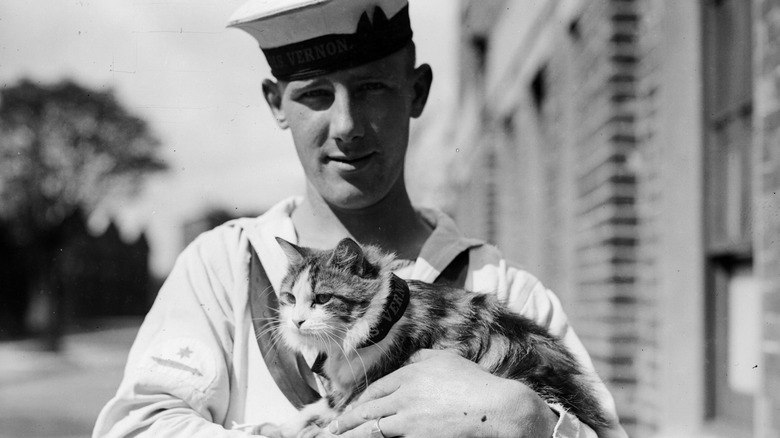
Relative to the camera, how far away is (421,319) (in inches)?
75.4

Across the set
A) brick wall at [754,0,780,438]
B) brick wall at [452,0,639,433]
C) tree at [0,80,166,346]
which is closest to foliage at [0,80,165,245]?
tree at [0,80,166,346]

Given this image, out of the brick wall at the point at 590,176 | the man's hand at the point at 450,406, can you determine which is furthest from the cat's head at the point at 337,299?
the brick wall at the point at 590,176

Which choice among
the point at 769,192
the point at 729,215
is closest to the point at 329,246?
the point at 769,192

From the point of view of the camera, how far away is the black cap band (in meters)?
1.87

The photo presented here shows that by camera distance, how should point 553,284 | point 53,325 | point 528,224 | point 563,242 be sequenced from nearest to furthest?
point 563,242, point 553,284, point 528,224, point 53,325

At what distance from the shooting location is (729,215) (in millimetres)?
4277

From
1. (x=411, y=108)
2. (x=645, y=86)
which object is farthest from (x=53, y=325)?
(x=411, y=108)

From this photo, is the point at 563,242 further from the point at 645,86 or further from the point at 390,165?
the point at 390,165

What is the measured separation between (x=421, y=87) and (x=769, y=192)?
180 cm

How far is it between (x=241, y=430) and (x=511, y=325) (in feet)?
2.61

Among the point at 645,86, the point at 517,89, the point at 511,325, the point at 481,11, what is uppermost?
the point at 481,11

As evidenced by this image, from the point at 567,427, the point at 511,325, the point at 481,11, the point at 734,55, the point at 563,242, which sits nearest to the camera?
the point at 567,427

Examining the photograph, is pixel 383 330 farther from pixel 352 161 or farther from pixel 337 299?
pixel 352 161

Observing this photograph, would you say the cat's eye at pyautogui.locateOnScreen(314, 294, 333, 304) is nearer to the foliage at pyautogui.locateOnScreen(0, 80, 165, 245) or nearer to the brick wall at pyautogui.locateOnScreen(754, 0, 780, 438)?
the brick wall at pyautogui.locateOnScreen(754, 0, 780, 438)
